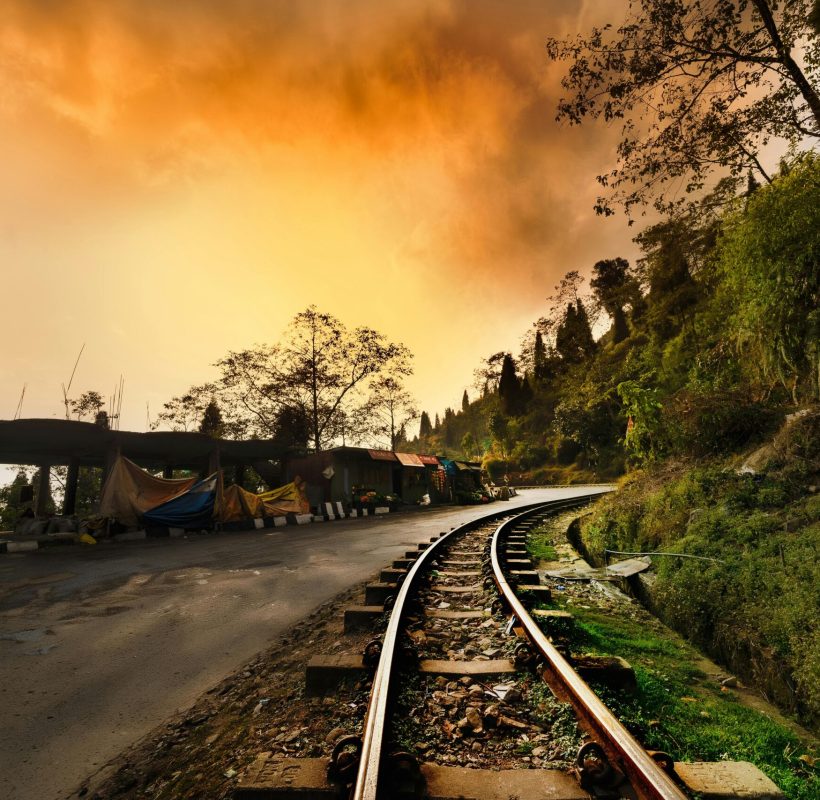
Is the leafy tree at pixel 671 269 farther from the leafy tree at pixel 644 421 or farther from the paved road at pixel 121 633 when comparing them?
the paved road at pixel 121 633

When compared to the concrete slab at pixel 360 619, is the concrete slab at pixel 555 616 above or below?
below

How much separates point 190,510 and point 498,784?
1493cm

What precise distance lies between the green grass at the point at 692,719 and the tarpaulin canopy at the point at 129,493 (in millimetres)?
14409

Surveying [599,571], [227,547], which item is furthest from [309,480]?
[599,571]

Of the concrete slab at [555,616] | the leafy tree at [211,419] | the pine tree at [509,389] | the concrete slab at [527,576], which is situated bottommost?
the concrete slab at [527,576]

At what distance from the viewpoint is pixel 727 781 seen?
1.77 metres

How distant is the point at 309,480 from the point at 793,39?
71.6ft

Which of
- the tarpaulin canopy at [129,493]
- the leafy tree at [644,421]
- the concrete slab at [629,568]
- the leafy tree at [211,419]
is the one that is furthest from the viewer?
the leafy tree at [211,419]

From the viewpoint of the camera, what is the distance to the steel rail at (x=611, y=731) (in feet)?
5.32

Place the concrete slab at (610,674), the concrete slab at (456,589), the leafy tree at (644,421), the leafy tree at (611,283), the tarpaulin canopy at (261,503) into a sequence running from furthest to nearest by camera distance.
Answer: the leafy tree at (611,283) → the tarpaulin canopy at (261,503) → the leafy tree at (644,421) → the concrete slab at (456,589) → the concrete slab at (610,674)

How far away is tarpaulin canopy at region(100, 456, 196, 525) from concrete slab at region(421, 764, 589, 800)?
14676 mm

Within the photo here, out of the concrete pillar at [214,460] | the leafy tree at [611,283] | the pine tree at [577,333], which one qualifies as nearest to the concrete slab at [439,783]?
the concrete pillar at [214,460]

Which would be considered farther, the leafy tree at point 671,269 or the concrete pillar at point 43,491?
the leafy tree at point 671,269

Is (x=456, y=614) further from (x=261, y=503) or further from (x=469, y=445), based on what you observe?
(x=469, y=445)
